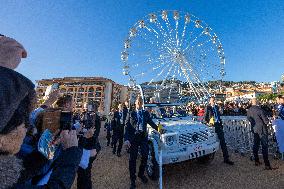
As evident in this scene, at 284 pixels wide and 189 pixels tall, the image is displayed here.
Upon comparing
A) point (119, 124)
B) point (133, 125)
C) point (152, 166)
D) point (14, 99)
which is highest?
point (14, 99)

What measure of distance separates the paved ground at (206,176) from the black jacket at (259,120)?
1.04m

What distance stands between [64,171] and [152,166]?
5.56 m

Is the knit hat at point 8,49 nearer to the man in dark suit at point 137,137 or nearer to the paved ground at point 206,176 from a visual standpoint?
the man in dark suit at point 137,137

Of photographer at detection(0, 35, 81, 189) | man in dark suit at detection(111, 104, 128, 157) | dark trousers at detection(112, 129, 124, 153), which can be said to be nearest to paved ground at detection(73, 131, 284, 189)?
dark trousers at detection(112, 129, 124, 153)

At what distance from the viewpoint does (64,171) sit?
138cm

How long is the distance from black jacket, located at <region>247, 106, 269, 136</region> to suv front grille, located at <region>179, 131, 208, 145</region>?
1518 mm

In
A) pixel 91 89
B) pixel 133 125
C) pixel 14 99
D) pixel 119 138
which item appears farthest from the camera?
pixel 91 89

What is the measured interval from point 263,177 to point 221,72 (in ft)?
51.4

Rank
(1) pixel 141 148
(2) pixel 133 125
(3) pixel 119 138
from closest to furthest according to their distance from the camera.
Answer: (1) pixel 141 148 < (2) pixel 133 125 < (3) pixel 119 138

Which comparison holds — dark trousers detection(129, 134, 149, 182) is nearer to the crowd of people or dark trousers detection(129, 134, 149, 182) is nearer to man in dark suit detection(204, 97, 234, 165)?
man in dark suit detection(204, 97, 234, 165)

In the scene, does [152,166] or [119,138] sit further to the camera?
[119,138]

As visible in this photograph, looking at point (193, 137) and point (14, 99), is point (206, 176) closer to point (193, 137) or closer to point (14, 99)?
point (193, 137)

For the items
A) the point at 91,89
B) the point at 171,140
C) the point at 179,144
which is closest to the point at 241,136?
the point at 179,144

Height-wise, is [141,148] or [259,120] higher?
[259,120]
